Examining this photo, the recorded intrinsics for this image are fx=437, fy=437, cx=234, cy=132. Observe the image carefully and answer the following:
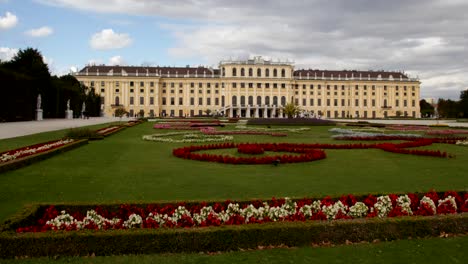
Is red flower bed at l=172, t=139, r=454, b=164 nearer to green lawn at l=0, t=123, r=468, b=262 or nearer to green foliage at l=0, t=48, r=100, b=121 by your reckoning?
green lawn at l=0, t=123, r=468, b=262

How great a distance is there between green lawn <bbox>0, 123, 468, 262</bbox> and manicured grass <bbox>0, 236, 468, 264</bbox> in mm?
27

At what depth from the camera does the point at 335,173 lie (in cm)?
836

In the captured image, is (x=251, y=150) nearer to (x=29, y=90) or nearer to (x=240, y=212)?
(x=240, y=212)

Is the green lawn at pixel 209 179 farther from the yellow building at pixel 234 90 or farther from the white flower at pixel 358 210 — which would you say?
the yellow building at pixel 234 90

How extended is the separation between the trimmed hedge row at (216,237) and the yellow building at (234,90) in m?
69.5

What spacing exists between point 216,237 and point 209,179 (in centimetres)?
356

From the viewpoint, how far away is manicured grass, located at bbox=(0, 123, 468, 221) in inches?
249

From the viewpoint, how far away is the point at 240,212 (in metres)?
4.76

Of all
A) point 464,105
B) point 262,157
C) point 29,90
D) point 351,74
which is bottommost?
point 262,157

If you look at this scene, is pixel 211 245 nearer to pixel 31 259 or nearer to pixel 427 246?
pixel 31 259

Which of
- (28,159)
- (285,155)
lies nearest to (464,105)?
(285,155)

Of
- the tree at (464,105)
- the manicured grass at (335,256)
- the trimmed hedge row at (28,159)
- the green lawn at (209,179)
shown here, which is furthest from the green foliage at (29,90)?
the tree at (464,105)

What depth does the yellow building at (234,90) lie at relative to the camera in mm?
75438

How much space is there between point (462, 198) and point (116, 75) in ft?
244
